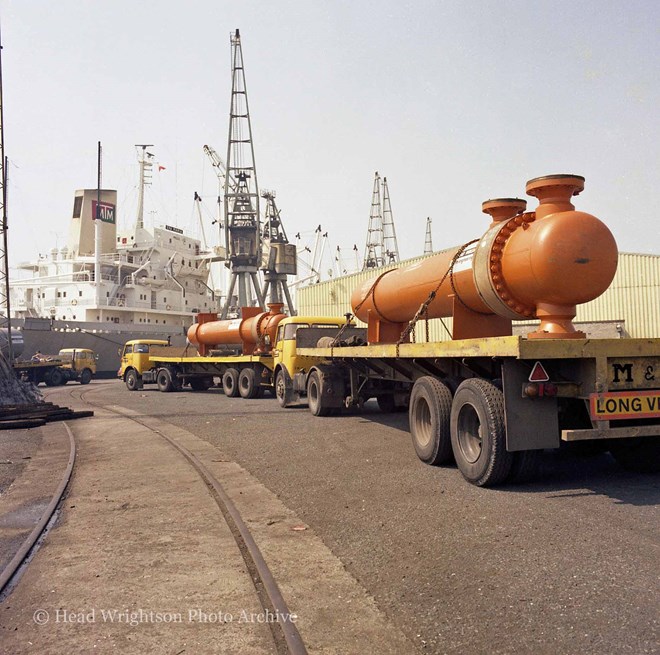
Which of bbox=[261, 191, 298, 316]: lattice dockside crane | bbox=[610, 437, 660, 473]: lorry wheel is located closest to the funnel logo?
bbox=[261, 191, 298, 316]: lattice dockside crane

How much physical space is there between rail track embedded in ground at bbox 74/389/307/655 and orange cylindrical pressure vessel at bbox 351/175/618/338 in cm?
369

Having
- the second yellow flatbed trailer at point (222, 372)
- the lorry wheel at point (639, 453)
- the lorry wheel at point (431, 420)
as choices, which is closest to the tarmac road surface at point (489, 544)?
the lorry wheel at point (639, 453)

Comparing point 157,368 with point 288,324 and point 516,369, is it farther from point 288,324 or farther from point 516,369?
point 516,369

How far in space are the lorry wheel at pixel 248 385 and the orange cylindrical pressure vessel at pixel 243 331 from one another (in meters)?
1.05

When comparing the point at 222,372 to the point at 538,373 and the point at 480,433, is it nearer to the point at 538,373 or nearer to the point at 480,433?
the point at 480,433

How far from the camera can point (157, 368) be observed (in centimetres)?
2758

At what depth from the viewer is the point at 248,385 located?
68.4ft

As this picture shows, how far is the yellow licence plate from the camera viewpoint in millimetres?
5992

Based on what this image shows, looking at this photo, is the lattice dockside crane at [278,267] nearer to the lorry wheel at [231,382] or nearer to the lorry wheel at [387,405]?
the lorry wheel at [231,382]

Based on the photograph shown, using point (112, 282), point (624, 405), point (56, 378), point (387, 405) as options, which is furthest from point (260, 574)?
point (112, 282)

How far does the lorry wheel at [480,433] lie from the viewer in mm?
6484

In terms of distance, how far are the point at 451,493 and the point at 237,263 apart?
48016 millimetres

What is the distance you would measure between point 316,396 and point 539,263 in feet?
26.7

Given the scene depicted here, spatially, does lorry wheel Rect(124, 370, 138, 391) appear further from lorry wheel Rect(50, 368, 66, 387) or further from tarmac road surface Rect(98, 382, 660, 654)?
tarmac road surface Rect(98, 382, 660, 654)
